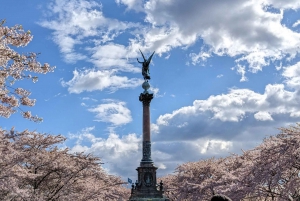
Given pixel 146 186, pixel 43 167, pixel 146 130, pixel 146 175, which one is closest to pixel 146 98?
pixel 146 130

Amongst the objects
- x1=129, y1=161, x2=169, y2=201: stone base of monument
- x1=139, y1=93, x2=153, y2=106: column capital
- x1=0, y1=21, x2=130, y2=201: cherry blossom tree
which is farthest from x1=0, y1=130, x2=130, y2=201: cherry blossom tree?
x1=139, y1=93, x2=153, y2=106: column capital

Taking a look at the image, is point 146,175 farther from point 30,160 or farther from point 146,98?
point 30,160

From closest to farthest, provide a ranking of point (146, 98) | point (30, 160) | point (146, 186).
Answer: point (30, 160) → point (146, 186) → point (146, 98)

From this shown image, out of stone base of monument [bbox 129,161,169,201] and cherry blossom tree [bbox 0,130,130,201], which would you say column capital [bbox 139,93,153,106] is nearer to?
stone base of monument [bbox 129,161,169,201]

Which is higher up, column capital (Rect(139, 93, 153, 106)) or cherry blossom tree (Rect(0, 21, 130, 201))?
column capital (Rect(139, 93, 153, 106))

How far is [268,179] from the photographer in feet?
58.4

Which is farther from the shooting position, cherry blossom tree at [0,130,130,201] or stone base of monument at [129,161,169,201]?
stone base of monument at [129,161,169,201]

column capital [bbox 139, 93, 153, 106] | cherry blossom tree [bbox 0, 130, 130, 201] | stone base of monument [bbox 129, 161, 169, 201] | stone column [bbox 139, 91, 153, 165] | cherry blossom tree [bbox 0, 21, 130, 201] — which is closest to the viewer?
cherry blossom tree [bbox 0, 21, 130, 201]

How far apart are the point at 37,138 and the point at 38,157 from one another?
84.1 inches

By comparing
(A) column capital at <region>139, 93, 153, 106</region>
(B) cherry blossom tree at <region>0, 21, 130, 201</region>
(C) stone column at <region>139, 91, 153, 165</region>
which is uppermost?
(A) column capital at <region>139, 93, 153, 106</region>

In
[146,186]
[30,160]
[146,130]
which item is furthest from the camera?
[146,130]

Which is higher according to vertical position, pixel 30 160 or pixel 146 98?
pixel 146 98

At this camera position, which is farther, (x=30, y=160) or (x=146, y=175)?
(x=146, y=175)

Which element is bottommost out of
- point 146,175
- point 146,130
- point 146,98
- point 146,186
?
point 146,186
